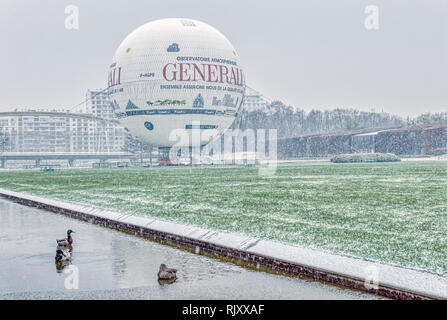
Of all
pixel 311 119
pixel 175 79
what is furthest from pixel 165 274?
pixel 311 119

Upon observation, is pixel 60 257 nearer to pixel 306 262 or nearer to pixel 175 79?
pixel 306 262

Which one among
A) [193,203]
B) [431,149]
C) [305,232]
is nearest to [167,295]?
[305,232]

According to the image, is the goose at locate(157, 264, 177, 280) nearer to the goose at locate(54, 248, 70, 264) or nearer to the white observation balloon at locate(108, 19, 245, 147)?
the goose at locate(54, 248, 70, 264)

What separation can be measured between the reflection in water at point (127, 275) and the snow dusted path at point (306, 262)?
0.80ft

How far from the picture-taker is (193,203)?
768 inches

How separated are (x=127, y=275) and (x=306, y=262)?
2.80 metres

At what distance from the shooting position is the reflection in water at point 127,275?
8094 millimetres

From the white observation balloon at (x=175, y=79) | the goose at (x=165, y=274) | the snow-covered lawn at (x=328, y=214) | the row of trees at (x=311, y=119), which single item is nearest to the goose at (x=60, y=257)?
the goose at (x=165, y=274)

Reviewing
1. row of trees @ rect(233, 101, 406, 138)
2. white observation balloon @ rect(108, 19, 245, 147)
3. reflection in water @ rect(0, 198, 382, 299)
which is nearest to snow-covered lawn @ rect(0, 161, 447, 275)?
reflection in water @ rect(0, 198, 382, 299)

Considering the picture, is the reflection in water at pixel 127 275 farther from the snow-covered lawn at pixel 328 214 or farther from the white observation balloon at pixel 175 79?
the white observation balloon at pixel 175 79

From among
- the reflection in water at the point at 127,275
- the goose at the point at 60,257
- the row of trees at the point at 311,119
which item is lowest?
the reflection in water at the point at 127,275
